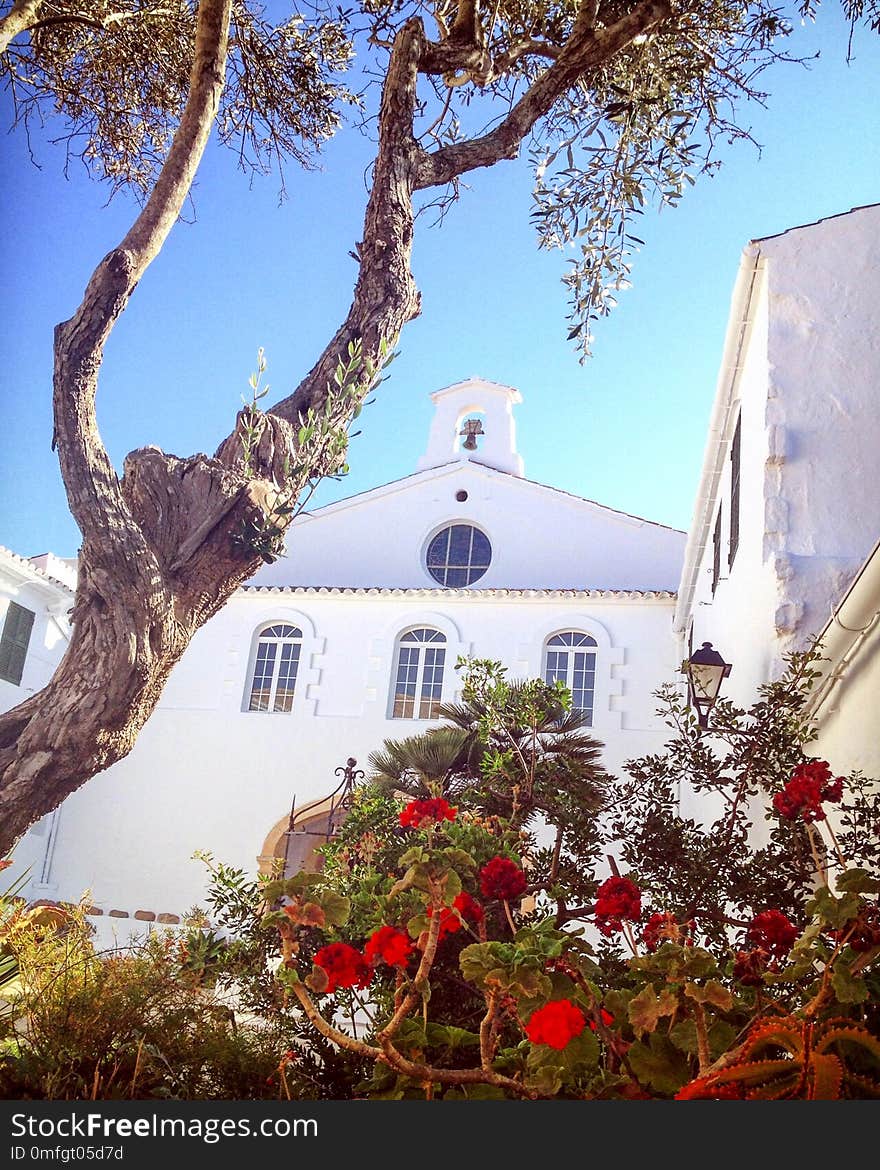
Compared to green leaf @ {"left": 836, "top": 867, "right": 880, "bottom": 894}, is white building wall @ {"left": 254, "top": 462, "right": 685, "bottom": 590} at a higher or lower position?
higher

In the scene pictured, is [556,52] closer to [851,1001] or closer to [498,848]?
[498,848]

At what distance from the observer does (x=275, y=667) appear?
9164 millimetres

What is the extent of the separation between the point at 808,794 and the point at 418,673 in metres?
7.15

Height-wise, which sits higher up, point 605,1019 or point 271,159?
point 271,159

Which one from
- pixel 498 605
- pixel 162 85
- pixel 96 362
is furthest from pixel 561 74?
pixel 498 605

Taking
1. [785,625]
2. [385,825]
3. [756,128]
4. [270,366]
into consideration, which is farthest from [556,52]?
[385,825]

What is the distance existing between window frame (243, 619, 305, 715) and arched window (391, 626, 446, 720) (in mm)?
973

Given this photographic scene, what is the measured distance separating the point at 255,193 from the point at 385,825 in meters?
2.60

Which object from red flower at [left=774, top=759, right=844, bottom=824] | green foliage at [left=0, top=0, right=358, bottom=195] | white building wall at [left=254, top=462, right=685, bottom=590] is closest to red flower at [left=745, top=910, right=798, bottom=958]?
red flower at [left=774, top=759, right=844, bottom=824]

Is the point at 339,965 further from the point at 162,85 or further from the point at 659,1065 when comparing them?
the point at 162,85

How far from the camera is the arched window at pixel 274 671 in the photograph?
9.09 metres

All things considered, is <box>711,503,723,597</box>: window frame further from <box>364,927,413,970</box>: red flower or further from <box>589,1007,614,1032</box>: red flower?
<box>364,927,413,970</box>: red flower

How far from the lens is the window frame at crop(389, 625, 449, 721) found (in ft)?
30.1

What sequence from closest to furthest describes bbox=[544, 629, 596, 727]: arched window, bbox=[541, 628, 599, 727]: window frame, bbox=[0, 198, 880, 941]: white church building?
bbox=[0, 198, 880, 941]: white church building < bbox=[544, 629, 596, 727]: arched window < bbox=[541, 628, 599, 727]: window frame
